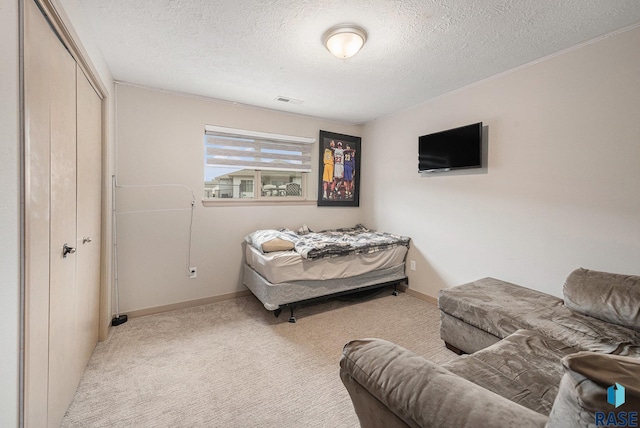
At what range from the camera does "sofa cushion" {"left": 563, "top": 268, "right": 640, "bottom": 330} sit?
62.9 inches

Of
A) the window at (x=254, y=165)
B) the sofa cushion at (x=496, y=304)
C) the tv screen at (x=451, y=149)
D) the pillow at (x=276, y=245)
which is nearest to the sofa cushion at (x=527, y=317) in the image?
the sofa cushion at (x=496, y=304)

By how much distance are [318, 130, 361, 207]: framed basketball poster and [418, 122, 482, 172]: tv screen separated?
1233mm

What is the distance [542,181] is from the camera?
2.33 metres

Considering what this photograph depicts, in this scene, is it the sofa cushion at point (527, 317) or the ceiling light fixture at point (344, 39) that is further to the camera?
the ceiling light fixture at point (344, 39)

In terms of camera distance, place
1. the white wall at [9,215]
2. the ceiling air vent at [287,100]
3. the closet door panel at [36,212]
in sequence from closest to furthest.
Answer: the white wall at [9,215], the closet door panel at [36,212], the ceiling air vent at [287,100]

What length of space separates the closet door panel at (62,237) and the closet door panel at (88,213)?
0.43 feet

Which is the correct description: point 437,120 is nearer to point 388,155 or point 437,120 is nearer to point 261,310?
point 388,155

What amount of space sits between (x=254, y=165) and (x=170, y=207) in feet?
3.66

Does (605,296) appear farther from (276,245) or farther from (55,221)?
(55,221)

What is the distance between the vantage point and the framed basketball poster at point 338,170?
13.2 ft

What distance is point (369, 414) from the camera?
0.97 m

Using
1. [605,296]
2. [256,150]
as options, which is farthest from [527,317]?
[256,150]

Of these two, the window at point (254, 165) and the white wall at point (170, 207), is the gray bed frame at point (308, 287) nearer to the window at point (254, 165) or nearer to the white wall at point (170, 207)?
the white wall at point (170, 207)

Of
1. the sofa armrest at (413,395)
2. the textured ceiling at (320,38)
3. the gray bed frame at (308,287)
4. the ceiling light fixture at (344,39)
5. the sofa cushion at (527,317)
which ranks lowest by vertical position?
the gray bed frame at (308,287)
